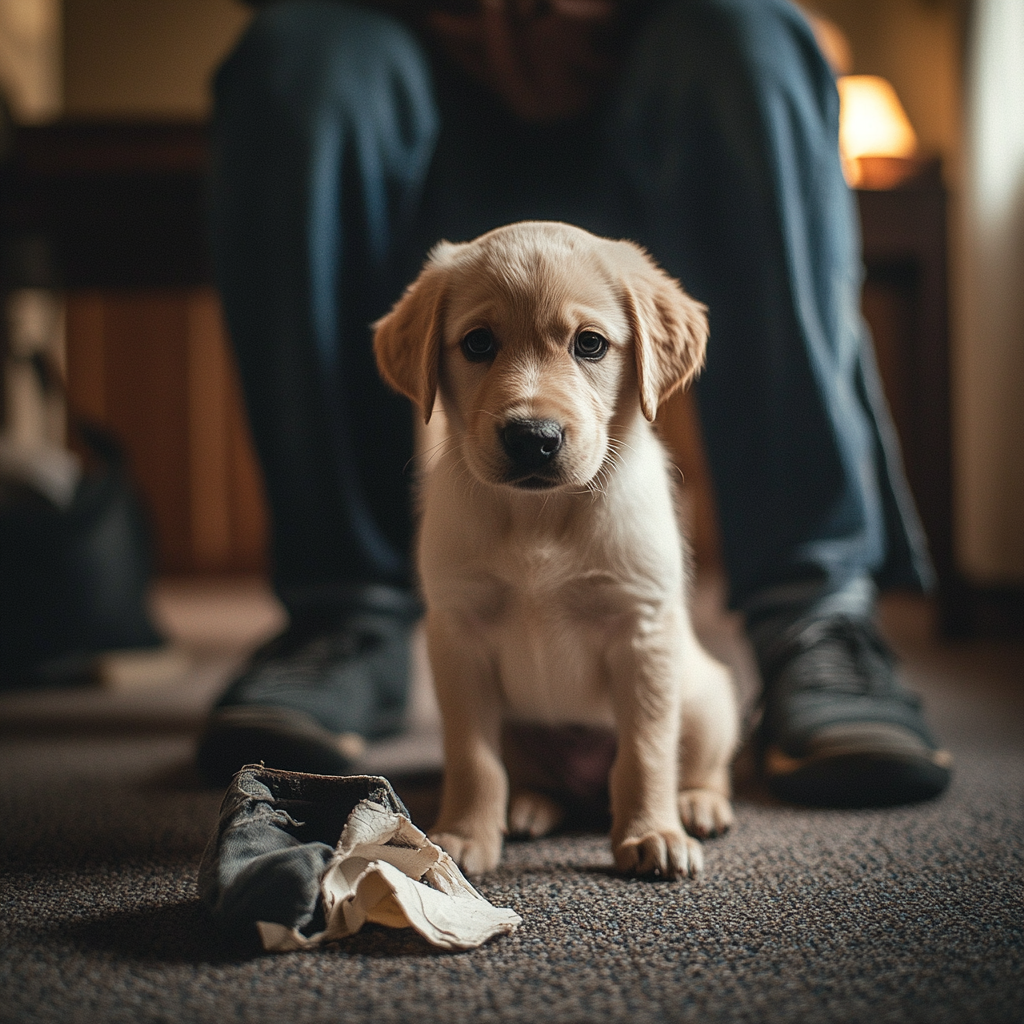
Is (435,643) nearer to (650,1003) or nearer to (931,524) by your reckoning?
(650,1003)

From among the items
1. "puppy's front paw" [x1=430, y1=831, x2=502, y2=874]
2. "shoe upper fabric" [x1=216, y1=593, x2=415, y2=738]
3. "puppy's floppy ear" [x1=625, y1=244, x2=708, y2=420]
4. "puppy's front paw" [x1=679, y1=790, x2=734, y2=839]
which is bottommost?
"shoe upper fabric" [x1=216, y1=593, x2=415, y2=738]

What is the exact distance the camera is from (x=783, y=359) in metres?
1.29

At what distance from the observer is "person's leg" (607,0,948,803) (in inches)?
45.7

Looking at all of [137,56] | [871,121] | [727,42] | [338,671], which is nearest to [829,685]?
[338,671]

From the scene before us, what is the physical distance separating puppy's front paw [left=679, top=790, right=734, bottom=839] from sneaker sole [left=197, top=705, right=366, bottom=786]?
1.44 feet

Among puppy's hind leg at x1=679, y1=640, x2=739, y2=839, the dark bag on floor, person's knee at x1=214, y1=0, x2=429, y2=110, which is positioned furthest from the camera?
the dark bag on floor

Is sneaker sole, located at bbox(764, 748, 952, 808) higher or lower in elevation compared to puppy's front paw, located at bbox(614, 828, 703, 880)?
lower

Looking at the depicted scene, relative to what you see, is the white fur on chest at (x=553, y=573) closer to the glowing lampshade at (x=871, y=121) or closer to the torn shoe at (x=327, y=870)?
the torn shoe at (x=327, y=870)

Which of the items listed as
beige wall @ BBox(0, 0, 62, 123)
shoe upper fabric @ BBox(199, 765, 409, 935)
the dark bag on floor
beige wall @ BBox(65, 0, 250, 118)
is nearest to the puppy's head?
shoe upper fabric @ BBox(199, 765, 409, 935)

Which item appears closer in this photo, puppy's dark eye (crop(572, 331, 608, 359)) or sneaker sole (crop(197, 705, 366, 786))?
puppy's dark eye (crop(572, 331, 608, 359))

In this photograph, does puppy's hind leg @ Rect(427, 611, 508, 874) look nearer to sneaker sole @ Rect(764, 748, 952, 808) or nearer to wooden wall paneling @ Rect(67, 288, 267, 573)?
sneaker sole @ Rect(764, 748, 952, 808)

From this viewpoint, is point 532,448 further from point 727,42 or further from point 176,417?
point 176,417

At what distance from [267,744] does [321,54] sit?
92 centimetres

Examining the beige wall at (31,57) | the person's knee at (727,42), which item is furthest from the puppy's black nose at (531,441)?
the beige wall at (31,57)
